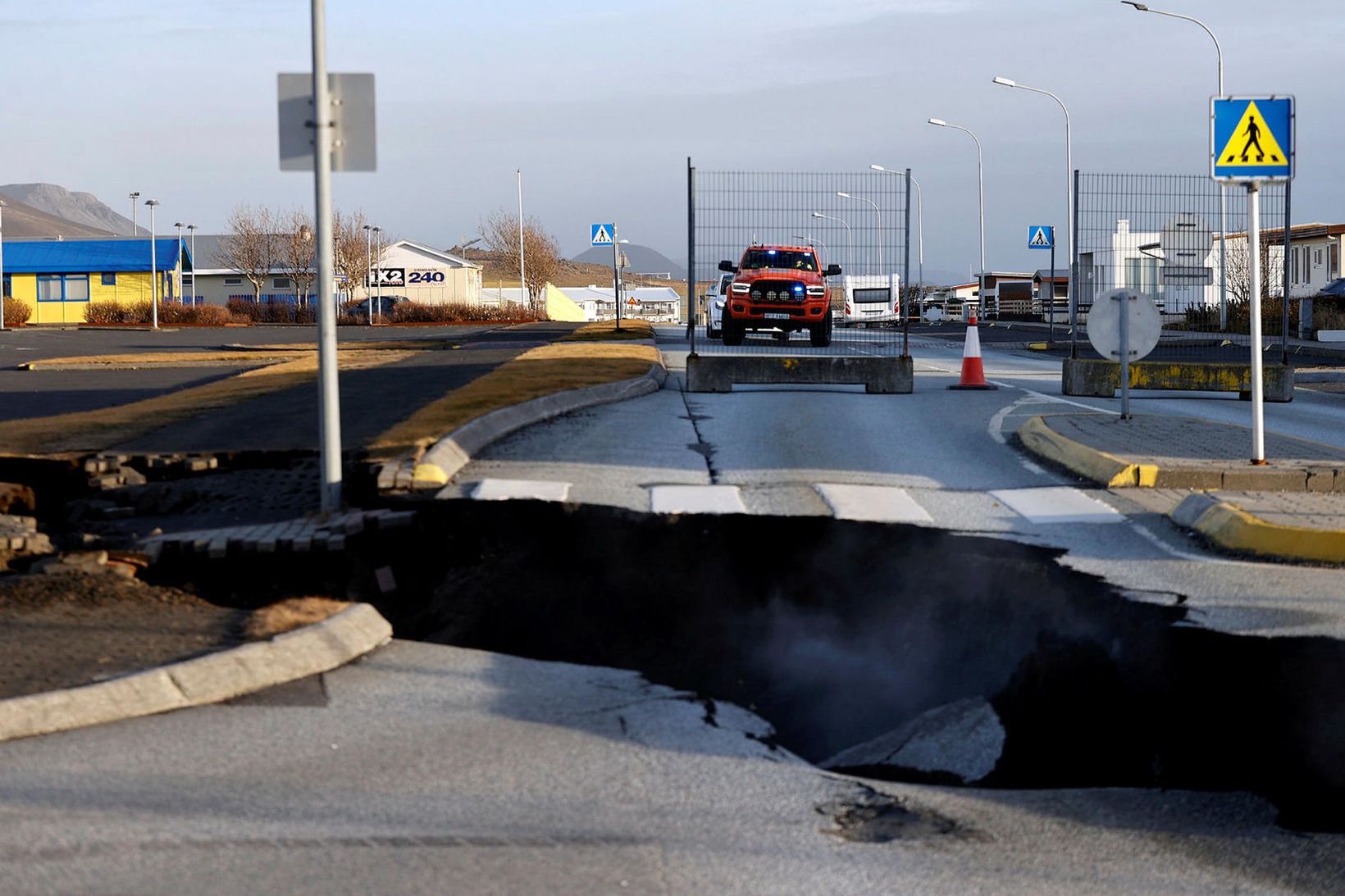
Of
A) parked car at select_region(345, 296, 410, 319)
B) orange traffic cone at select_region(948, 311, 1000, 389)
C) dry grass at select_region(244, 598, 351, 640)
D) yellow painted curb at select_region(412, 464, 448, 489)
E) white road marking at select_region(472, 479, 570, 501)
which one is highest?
parked car at select_region(345, 296, 410, 319)

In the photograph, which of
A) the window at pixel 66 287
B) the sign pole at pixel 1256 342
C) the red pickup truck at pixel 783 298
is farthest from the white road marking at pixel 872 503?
the window at pixel 66 287

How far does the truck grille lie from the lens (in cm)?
2573

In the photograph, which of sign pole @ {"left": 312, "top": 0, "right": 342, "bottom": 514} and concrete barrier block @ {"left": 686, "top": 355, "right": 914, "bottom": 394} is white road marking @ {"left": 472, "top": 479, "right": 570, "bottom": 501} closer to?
sign pole @ {"left": 312, "top": 0, "right": 342, "bottom": 514}

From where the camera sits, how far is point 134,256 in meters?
83.9

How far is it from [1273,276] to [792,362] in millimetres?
40034

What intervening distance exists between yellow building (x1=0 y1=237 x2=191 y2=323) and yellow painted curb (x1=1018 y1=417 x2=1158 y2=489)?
256 ft

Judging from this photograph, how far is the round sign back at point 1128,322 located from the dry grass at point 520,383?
5934 millimetres

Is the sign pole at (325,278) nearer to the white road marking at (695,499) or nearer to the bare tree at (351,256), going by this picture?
the white road marking at (695,499)

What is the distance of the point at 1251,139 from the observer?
10.5m

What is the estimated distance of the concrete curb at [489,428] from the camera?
32.5 feet

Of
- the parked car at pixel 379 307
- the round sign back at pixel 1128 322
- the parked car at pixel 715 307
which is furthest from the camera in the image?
the parked car at pixel 379 307

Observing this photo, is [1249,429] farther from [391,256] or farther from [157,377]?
[391,256]

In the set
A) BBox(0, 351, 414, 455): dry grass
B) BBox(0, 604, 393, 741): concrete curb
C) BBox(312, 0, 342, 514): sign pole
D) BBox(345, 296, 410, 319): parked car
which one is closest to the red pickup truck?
BBox(0, 351, 414, 455): dry grass

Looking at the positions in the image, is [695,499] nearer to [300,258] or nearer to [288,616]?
[288,616]
